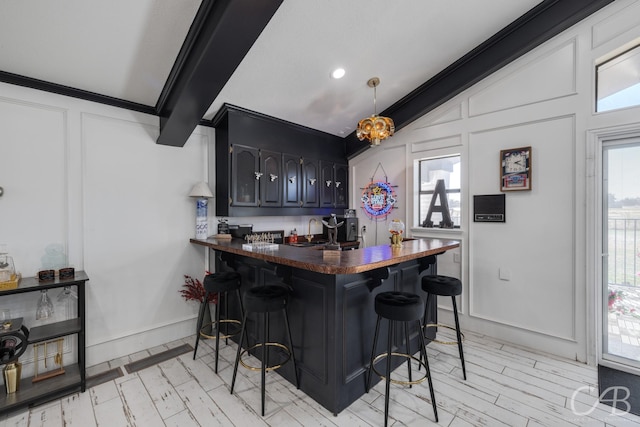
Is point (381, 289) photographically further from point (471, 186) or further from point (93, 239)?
point (93, 239)

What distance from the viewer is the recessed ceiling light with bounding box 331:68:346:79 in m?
2.93

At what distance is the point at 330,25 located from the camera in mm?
2387

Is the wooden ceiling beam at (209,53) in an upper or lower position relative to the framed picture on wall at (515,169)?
upper

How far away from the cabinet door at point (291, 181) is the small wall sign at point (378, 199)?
112 centimetres

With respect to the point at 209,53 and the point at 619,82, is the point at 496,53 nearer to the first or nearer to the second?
the point at 619,82

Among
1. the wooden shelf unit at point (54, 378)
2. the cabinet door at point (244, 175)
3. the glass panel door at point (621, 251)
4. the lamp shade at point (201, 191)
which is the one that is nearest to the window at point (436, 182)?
the glass panel door at point (621, 251)

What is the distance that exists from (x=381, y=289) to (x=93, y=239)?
2.79 meters

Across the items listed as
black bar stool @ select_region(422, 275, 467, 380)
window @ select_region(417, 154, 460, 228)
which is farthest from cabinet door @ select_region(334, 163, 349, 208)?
black bar stool @ select_region(422, 275, 467, 380)

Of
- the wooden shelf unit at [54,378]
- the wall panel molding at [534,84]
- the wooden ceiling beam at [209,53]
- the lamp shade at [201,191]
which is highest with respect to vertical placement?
the wall panel molding at [534,84]

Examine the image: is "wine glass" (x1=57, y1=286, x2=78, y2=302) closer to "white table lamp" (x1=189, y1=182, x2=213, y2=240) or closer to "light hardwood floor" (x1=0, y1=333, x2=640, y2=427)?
"light hardwood floor" (x1=0, y1=333, x2=640, y2=427)

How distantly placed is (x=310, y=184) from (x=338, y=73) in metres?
1.60

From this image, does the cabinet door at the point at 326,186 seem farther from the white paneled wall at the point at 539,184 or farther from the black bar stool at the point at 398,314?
the black bar stool at the point at 398,314

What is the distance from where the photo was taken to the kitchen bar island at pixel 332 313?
1999mm

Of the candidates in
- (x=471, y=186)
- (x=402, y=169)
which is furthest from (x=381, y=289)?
(x=402, y=169)
